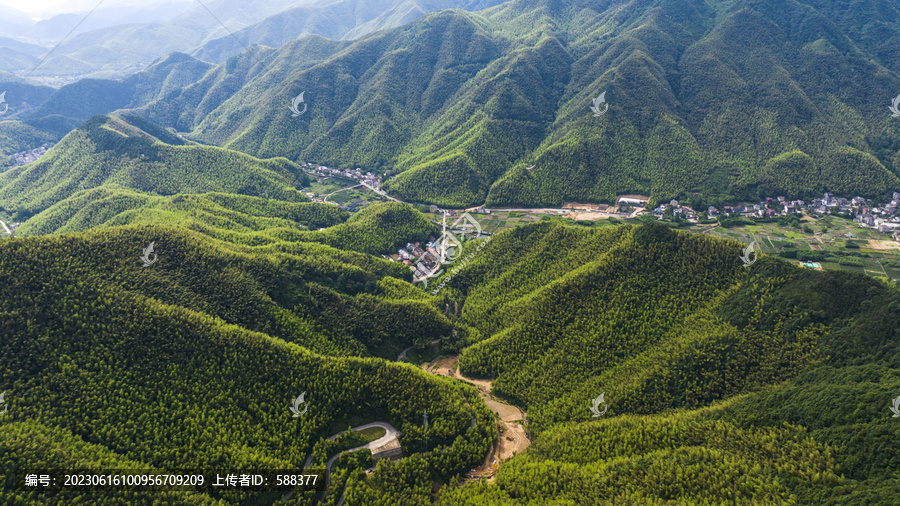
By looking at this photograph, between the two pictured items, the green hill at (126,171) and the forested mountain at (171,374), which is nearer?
the forested mountain at (171,374)

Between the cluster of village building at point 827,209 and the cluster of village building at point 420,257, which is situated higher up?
the cluster of village building at point 827,209

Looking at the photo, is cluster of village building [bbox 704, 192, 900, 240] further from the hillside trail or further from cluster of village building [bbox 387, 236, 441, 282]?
the hillside trail

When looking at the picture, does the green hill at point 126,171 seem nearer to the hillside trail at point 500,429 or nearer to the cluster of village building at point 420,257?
the cluster of village building at point 420,257

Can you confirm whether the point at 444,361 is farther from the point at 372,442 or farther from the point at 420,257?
the point at 420,257

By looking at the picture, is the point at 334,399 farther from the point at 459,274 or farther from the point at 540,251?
the point at 540,251

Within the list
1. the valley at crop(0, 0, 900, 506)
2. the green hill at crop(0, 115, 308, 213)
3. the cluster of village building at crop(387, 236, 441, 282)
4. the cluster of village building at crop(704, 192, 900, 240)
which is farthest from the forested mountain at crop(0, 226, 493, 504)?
the cluster of village building at crop(704, 192, 900, 240)

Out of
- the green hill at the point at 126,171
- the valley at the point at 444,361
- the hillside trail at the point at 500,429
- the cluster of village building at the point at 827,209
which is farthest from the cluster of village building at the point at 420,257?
the cluster of village building at the point at 827,209

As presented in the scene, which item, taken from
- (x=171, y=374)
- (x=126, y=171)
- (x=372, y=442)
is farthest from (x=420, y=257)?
(x=126, y=171)

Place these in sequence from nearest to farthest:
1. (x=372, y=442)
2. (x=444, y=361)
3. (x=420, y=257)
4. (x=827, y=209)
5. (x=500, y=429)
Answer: (x=372, y=442), (x=500, y=429), (x=444, y=361), (x=420, y=257), (x=827, y=209)
